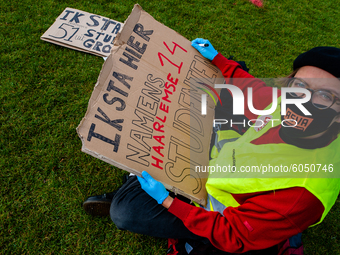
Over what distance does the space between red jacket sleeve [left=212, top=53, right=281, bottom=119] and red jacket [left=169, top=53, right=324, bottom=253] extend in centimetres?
42

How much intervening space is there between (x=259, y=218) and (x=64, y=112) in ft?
6.77

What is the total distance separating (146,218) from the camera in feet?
4.71

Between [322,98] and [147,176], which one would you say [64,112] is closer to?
[147,176]

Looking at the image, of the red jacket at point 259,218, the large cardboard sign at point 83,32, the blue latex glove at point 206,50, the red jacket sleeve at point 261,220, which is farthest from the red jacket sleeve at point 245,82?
the large cardboard sign at point 83,32

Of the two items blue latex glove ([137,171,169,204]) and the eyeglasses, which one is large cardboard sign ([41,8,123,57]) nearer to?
blue latex glove ([137,171,169,204])

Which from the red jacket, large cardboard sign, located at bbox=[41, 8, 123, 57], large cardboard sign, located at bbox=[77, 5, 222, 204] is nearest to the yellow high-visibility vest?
the red jacket

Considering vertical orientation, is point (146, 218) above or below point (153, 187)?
below

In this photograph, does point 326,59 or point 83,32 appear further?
point 83,32

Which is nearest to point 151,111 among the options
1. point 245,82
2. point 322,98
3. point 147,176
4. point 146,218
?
point 147,176

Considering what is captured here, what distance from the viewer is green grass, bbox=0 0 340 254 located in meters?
1.76

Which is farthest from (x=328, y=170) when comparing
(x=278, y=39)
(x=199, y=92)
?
(x=278, y=39)

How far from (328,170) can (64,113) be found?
7.49 ft

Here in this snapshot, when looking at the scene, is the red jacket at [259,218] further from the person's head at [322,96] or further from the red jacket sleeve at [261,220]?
the person's head at [322,96]

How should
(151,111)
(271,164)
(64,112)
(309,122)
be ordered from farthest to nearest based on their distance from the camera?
(64,112) < (151,111) < (271,164) < (309,122)
